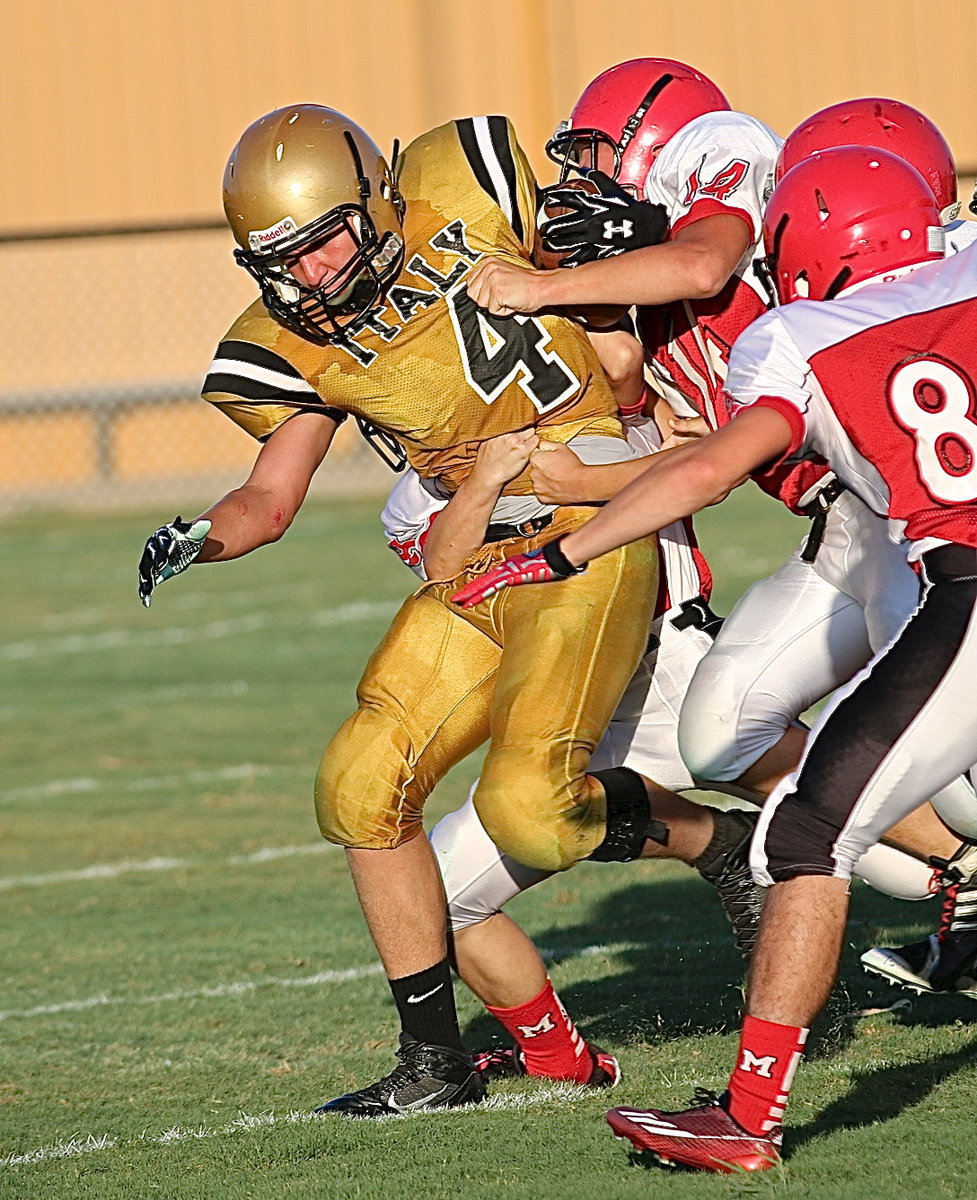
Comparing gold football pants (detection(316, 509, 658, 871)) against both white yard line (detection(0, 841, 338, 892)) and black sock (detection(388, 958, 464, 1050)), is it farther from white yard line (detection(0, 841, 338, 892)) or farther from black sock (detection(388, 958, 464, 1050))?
white yard line (detection(0, 841, 338, 892))

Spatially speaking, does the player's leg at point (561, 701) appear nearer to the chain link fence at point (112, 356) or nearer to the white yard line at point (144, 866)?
the white yard line at point (144, 866)

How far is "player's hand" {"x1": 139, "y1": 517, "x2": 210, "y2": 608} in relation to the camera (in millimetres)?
3504

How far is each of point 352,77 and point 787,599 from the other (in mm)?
14061

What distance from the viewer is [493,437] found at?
3.65 meters

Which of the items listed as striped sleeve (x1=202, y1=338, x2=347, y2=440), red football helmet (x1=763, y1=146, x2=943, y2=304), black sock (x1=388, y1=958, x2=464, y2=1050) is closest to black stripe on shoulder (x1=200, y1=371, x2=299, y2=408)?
striped sleeve (x1=202, y1=338, x2=347, y2=440)

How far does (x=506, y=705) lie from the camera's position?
347cm

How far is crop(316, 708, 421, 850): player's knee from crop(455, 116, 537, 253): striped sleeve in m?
1.01

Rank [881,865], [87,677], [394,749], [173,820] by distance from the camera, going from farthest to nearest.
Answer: [87,677]
[173,820]
[881,865]
[394,749]

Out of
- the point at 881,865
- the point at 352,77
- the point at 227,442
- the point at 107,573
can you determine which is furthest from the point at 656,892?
the point at 352,77

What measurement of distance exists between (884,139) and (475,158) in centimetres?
85

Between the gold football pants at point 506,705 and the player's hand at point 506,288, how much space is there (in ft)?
1.39

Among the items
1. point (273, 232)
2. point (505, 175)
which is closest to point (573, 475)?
point (505, 175)

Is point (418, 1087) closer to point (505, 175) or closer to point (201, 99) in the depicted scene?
A: point (505, 175)

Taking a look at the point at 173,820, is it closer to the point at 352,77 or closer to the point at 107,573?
the point at 107,573
